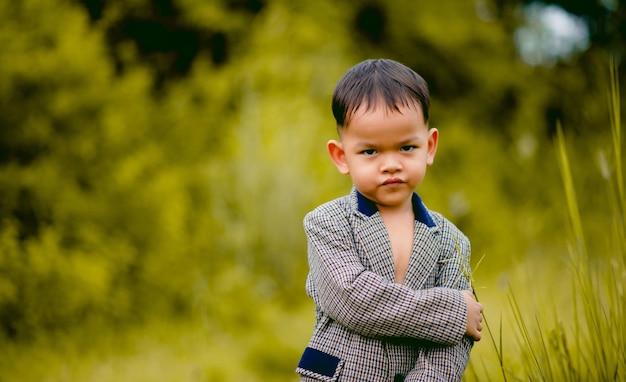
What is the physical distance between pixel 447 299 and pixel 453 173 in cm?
614

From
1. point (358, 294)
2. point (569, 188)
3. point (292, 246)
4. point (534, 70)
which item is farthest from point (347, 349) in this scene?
point (534, 70)

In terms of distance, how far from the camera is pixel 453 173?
297 inches

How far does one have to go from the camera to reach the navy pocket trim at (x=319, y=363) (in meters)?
1.60

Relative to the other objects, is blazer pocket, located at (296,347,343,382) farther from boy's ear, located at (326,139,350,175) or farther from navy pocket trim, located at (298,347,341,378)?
boy's ear, located at (326,139,350,175)

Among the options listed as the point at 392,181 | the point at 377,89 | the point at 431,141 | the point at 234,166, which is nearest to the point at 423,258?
the point at 392,181

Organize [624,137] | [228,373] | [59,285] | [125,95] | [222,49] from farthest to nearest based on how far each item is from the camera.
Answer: [222,49] < [624,137] < [125,95] < [59,285] < [228,373]

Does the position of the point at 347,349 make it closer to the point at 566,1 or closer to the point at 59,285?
the point at 59,285

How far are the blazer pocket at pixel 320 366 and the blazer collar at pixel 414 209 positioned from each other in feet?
1.21

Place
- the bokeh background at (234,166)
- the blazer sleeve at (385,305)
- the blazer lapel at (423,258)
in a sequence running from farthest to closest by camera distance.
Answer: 1. the bokeh background at (234,166)
2. the blazer lapel at (423,258)
3. the blazer sleeve at (385,305)

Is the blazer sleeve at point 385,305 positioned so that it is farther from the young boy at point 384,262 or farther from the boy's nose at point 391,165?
the boy's nose at point 391,165

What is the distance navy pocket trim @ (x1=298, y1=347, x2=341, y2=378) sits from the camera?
160 centimetres

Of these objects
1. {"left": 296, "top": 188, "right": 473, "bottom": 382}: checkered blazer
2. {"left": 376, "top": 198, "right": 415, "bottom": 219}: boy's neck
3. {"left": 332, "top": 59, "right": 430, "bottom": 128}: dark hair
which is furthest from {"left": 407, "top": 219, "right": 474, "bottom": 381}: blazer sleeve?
{"left": 332, "top": 59, "right": 430, "bottom": 128}: dark hair

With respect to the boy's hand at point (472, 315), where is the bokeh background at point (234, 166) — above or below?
above

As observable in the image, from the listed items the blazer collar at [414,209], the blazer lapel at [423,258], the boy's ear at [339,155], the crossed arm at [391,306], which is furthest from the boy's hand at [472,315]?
the boy's ear at [339,155]
